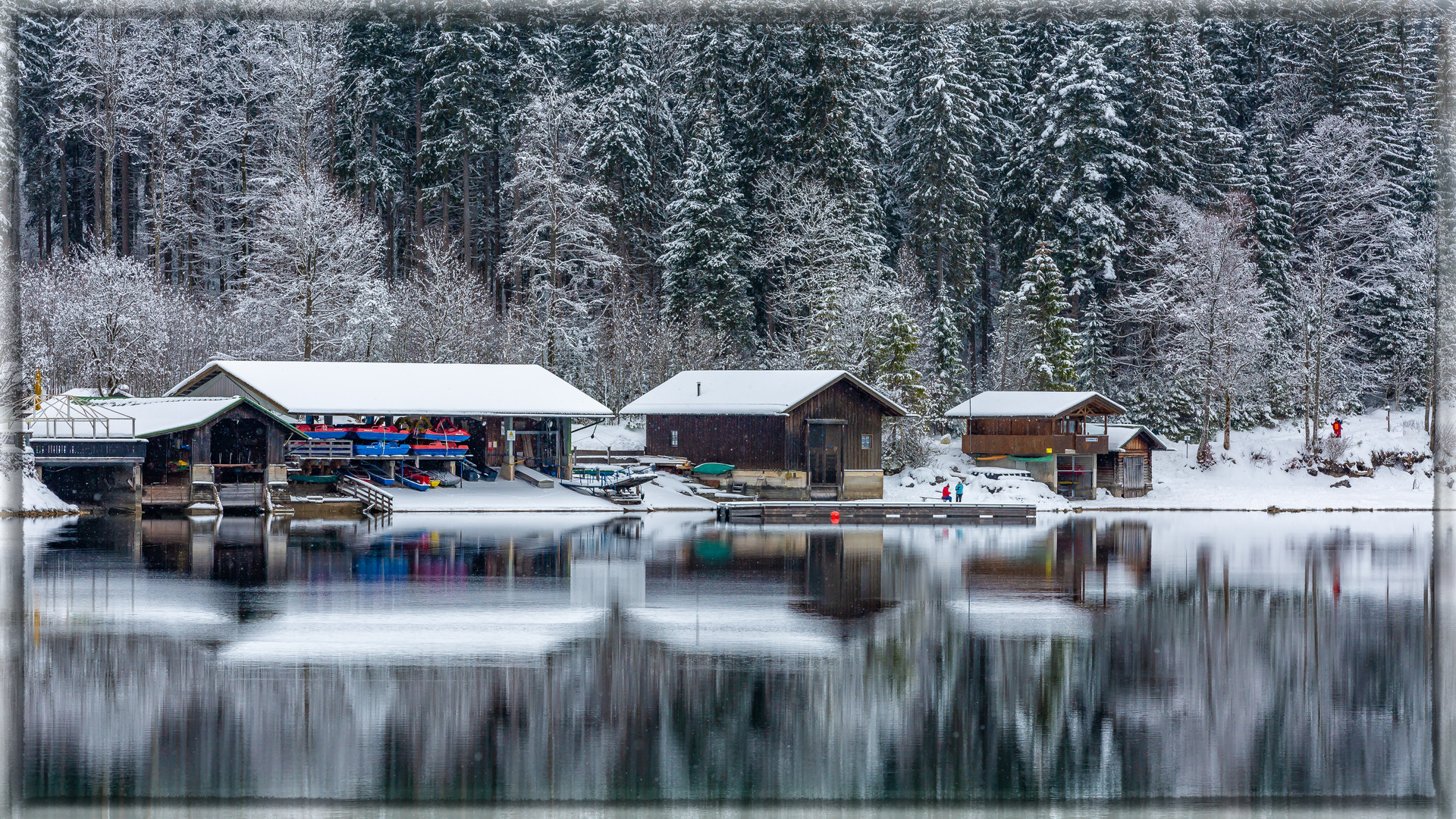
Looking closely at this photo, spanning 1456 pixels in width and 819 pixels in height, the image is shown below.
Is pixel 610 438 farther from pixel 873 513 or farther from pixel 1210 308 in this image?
pixel 1210 308

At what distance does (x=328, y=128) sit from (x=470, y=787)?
2375 inches

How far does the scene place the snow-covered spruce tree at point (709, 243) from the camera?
64.6 m

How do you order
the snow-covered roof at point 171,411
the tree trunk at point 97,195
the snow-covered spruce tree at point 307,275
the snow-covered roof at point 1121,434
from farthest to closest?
the tree trunk at point 97,195 < the snow-covered roof at point 1121,434 < the snow-covered spruce tree at point 307,275 < the snow-covered roof at point 171,411

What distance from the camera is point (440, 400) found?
49.2 metres

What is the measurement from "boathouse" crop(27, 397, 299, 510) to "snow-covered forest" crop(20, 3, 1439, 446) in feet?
44.2

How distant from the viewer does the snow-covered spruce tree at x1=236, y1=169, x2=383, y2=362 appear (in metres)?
57.4

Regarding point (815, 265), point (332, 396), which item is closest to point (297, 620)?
point (332, 396)

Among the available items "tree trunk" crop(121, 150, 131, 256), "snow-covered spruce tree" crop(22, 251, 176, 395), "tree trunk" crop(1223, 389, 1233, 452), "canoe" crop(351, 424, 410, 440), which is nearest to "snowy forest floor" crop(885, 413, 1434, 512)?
"tree trunk" crop(1223, 389, 1233, 452)

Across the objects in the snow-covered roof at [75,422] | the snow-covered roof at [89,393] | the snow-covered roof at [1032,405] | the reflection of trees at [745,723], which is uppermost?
the snow-covered roof at [89,393]

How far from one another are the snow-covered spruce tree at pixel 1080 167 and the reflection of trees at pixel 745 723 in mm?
46979

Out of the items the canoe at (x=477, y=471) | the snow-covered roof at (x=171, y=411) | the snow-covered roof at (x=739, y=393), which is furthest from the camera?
the snow-covered roof at (x=739, y=393)

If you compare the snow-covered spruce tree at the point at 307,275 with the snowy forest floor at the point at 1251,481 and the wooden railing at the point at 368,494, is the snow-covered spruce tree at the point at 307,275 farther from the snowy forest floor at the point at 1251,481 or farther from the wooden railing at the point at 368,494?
the snowy forest floor at the point at 1251,481

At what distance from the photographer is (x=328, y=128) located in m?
68.4

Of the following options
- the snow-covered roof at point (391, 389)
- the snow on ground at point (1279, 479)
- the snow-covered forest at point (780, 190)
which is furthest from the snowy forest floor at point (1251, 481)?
the snow-covered roof at point (391, 389)
